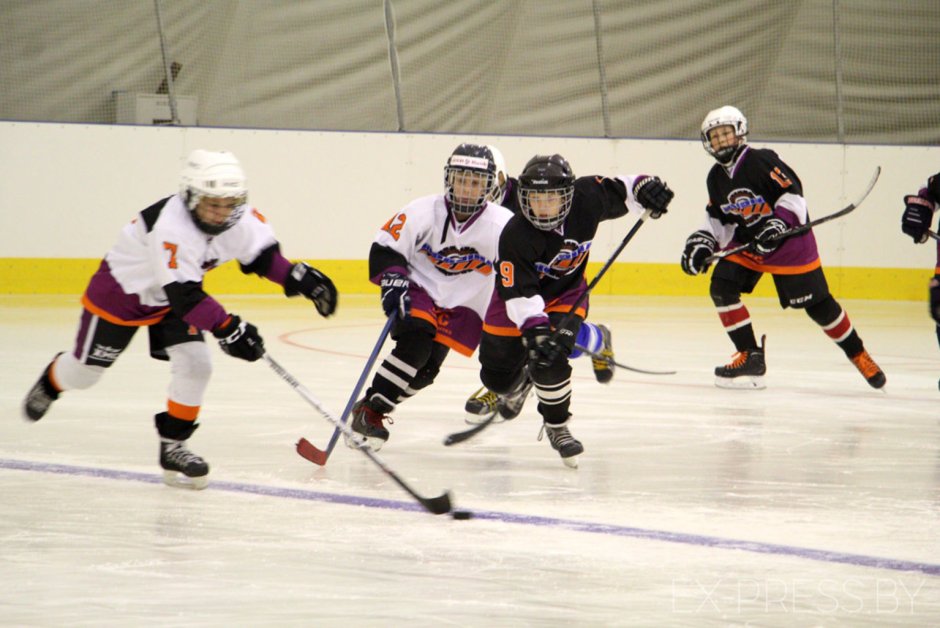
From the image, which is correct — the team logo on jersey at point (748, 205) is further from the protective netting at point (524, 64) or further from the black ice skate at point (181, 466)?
the protective netting at point (524, 64)

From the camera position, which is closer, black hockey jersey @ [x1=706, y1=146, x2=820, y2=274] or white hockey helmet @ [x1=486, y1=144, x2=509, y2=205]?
white hockey helmet @ [x1=486, y1=144, x2=509, y2=205]

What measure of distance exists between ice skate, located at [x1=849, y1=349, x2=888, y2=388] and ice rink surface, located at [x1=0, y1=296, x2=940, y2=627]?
7 cm

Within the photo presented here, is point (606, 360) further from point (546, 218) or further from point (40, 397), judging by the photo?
point (40, 397)

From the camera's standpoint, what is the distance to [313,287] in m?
3.54

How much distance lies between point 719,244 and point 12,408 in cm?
317

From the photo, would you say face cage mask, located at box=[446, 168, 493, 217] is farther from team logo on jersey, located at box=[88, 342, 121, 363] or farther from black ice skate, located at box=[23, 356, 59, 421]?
black ice skate, located at box=[23, 356, 59, 421]

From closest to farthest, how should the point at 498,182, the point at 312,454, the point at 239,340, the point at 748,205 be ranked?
1. the point at 239,340
2. the point at 312,454
3. the point at 498,182
4. the point at 748,205

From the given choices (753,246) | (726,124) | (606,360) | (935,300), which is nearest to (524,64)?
(726,124)

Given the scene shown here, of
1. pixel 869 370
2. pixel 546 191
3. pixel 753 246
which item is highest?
pixel 546 191

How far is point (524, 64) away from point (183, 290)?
25.1 feet

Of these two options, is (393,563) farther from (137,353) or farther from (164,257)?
(137,353)

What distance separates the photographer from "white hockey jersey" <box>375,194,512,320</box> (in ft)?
13.8

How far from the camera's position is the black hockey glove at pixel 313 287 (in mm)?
3529

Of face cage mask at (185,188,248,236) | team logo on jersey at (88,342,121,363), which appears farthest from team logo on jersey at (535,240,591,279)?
team logo on jersey at (88,342,121,363)
